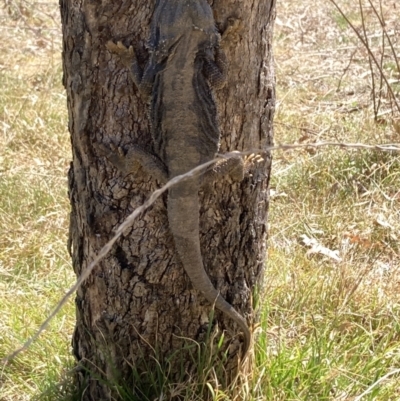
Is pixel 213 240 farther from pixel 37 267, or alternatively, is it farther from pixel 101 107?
pixel 37 267

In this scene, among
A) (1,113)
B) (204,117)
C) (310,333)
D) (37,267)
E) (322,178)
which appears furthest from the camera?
(1,113)

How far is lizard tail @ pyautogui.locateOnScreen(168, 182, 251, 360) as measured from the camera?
7.47 ft

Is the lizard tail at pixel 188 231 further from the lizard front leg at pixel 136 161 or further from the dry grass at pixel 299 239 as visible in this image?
the dry grass at pixel 299 239

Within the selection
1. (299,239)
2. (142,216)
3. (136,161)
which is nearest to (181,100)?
(136,161)

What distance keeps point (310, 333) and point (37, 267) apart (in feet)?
5.51

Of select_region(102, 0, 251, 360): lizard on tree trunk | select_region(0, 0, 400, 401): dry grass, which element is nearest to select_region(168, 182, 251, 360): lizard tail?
select_region(102, 0, 251, 360): lizard on tree trunk

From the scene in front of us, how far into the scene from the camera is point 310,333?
2.97m

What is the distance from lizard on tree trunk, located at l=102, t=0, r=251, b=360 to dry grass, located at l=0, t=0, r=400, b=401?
2.34ft

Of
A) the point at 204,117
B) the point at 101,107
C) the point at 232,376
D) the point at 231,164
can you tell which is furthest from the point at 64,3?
the point at 232,376

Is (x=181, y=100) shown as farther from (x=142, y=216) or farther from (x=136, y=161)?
(x=142, y=216)

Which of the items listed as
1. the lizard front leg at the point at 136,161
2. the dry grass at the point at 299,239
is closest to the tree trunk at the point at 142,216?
→ the lizard front leg at the point at 136,161

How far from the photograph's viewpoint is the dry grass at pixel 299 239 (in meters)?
2.69

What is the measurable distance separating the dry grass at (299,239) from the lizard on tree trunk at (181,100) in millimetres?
712

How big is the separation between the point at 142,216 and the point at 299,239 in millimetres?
1869
